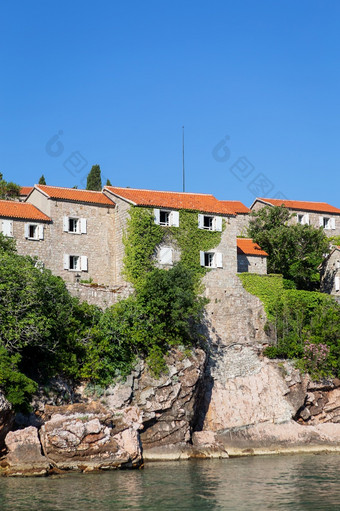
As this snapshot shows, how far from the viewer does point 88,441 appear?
37.4 metres

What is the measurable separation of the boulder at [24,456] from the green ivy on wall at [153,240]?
16.8m

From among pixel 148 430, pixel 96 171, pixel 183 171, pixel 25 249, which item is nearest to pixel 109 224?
pixel 25 249

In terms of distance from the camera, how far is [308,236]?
2435 inches

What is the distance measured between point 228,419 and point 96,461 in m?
13.5

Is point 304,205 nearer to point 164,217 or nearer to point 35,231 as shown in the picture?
point 164,217

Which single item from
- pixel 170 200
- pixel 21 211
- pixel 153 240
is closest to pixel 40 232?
pixel 21 211

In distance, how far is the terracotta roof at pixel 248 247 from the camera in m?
59.0

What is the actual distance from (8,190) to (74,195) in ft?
60.2

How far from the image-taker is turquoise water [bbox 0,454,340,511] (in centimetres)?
2914

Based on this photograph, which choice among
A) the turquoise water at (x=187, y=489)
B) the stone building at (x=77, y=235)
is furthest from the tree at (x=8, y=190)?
the turquoise water at (x=187, y=489)

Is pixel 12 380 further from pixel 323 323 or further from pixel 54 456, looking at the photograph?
pixel 323 323

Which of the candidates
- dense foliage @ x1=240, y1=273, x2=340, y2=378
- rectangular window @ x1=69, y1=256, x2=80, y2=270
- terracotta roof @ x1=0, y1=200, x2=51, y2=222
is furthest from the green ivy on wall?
terracotta roof @ x1=0, y1=200, x2=51, y2=222

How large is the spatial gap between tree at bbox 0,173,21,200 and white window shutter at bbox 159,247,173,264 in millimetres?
21912

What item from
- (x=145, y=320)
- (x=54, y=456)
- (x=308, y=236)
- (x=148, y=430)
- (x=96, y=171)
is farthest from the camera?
(x=96, y=171)
